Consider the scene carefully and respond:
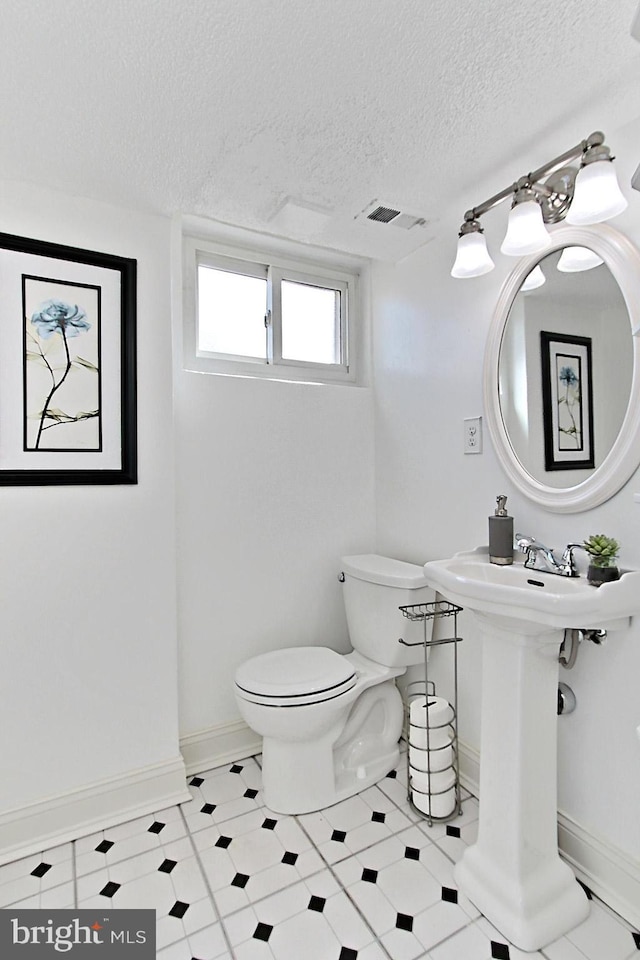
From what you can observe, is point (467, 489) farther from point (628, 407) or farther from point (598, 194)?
point (598, 194)

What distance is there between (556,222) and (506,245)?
17cm

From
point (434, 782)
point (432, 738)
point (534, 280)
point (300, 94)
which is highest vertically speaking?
point (300, 94)

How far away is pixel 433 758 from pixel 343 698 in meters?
0.35

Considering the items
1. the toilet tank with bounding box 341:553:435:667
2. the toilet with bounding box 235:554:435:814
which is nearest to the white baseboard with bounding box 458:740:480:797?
the toilet with bounding box 235:554:435:814

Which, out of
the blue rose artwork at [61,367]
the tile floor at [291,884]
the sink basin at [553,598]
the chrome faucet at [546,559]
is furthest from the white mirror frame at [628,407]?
the blue rose artwork at [61,367]

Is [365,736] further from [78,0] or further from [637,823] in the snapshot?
[78,0]

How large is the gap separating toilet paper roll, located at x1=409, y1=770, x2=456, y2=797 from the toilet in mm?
236

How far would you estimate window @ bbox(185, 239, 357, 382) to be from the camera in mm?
2232

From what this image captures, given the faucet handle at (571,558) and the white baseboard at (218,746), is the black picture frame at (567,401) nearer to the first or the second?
the faucet handle at (571,558)

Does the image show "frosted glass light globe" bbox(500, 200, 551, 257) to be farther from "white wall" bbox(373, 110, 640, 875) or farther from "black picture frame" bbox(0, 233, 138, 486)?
"black picture frame" bbox(0, 233, 138, 486)

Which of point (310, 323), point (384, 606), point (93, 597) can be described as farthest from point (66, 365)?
point (384, 606)

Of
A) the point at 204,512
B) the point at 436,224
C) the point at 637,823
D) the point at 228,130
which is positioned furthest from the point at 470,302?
the point at 637,823

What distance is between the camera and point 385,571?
81.1 inches

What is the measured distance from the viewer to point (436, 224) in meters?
1.95
